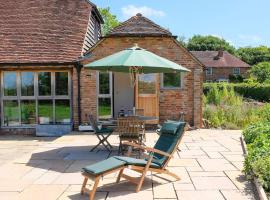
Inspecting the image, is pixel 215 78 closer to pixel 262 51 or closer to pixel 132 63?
pixel 262 51

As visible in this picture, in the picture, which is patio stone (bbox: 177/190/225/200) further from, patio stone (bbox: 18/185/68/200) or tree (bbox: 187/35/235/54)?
tree (bbox: 187/35/235/54)

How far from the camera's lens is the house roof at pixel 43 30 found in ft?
48.0

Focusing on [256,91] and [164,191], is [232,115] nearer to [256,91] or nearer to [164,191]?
[164,191]

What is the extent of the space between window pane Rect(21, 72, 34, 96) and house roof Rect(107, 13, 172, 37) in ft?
11.4

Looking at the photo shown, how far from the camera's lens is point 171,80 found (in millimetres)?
14711

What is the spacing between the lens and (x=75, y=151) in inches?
396

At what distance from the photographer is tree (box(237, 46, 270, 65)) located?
85688mm

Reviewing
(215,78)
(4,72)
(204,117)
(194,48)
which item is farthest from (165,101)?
(194,48)

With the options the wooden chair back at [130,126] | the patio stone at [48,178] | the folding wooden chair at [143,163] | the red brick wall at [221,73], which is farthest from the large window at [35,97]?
the red brick wall at [221,73]

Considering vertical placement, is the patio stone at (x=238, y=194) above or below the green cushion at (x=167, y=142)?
below

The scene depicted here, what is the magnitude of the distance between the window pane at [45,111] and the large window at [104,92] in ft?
6.30

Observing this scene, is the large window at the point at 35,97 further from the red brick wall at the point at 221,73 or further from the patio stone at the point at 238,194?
the red brick wall at the point at 221,73

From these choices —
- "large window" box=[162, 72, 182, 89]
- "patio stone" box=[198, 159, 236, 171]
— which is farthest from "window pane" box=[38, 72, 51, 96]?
"patio stone" box=[198, 159, 236, 171]

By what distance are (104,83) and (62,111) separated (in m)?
1.98
